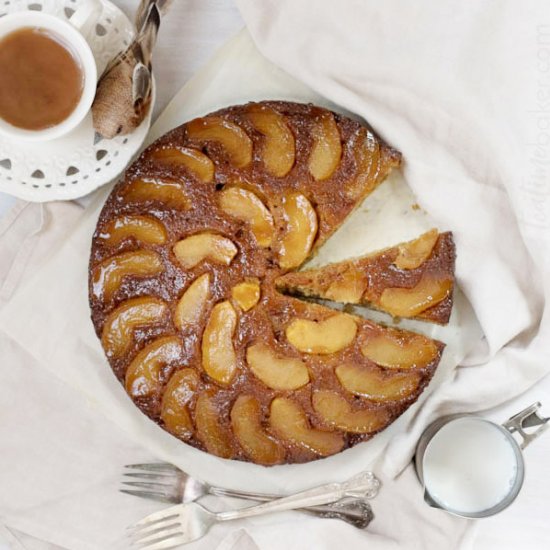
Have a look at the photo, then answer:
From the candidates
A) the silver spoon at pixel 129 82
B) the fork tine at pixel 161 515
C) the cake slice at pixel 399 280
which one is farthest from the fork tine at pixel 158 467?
the silver spoon at pixel 129 82

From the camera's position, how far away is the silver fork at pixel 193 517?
3074 millimetres

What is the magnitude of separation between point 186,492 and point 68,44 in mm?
1746

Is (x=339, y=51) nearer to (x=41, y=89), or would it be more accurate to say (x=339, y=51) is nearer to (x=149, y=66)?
(x=149, y=66)

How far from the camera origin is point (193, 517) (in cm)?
311

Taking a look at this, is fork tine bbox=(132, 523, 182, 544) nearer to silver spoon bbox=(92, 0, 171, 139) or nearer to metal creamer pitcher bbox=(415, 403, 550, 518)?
metal creamer pitcher bbox=(415, 403, 550, 518)

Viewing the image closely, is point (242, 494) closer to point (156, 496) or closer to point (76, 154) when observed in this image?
point (156, 496)

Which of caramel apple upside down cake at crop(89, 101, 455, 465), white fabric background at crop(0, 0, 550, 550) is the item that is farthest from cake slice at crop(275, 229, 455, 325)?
white fabric background at crop(0, 0, 550, 550)

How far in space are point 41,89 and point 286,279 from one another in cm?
110

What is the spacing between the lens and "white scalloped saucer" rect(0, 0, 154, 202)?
2900mm

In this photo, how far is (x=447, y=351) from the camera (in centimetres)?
313

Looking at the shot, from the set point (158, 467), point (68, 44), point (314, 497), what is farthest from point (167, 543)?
point (68, 44)

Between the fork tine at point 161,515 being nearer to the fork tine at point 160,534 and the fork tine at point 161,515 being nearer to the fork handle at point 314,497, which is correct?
the fork tine at point 160,534

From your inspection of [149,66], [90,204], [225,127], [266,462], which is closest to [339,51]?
[225,127]

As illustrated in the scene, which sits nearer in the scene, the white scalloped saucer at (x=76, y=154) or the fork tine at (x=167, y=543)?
the white scalloped saucer at (x=76, y=154)
